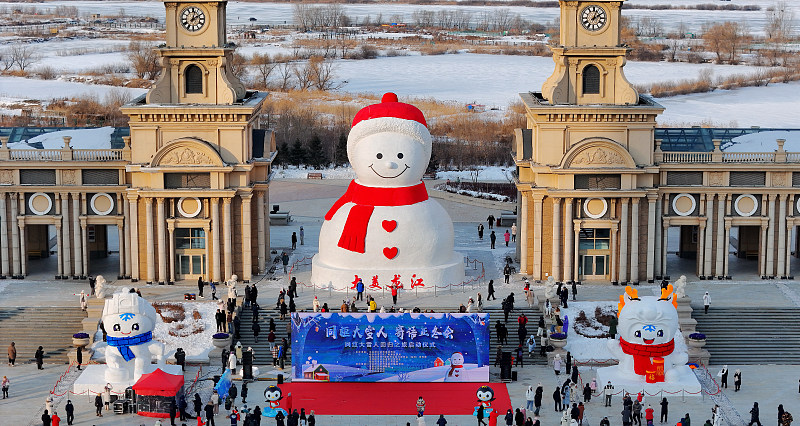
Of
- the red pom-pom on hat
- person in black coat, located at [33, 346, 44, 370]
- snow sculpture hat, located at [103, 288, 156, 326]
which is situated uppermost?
the red pom-pom on hat

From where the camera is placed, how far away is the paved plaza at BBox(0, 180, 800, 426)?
55.8 metres

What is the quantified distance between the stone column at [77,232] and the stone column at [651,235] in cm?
2484

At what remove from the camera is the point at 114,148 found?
2790 inches

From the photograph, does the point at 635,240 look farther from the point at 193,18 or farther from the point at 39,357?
the point at 39,357

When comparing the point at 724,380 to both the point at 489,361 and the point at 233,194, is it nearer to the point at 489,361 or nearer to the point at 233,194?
the point at 489,361

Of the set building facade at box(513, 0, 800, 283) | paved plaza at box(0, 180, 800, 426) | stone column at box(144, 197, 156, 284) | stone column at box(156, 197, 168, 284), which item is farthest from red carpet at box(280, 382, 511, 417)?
stone column at box(144, 197, 156, 284)

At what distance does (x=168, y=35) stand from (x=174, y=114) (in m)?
3.60

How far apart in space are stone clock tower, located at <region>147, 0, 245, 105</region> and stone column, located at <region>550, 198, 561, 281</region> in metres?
14.5

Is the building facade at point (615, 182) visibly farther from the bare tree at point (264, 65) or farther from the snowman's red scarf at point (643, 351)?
the bare tree at point (264, 65)

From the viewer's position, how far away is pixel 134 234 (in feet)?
225

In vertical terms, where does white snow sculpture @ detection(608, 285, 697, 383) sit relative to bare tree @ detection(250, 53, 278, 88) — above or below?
below

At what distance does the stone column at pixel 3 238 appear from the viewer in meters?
69.8

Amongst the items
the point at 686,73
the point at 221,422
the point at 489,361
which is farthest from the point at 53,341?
the point at 686,73

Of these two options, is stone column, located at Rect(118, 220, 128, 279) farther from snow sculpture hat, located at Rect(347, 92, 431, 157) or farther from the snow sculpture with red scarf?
the snow sculpture with red scarf
